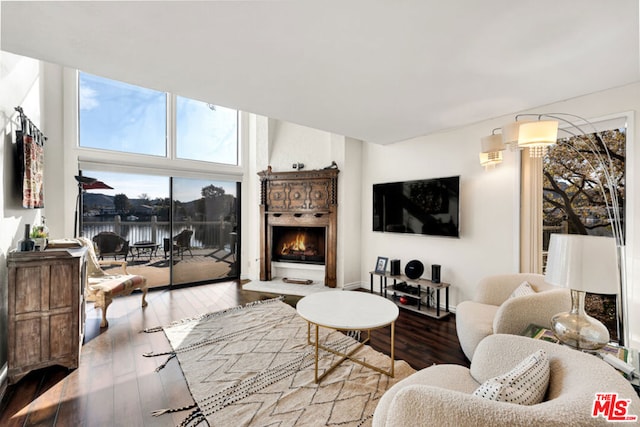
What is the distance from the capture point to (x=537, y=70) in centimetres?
209

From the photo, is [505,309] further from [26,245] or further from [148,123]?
[148,123]

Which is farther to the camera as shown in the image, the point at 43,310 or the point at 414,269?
the point at 414,269

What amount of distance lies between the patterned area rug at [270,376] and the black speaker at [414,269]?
1407mm

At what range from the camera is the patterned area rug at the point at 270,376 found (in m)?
1.74

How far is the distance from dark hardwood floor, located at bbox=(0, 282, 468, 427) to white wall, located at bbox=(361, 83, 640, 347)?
31.5 inches

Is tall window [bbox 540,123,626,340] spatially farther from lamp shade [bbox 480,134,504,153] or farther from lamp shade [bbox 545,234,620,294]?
lamp shade [bbox 545,234,620,294]

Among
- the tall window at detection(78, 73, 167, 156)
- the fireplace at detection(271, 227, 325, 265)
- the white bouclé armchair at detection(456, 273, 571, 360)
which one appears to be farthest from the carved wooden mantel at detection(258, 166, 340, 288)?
the white bouclé armchair at detection(456, 273, 571, 360)

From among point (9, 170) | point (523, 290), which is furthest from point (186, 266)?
point (523, 290)

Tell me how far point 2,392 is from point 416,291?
4057 mm

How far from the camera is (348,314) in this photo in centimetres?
219

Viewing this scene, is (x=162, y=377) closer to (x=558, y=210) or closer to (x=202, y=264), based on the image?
(x=202, y=264)

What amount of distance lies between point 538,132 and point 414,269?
2202 mm

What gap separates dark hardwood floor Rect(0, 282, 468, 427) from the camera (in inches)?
68.8

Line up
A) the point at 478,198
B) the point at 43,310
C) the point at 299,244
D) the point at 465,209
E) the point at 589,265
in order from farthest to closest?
the point at 299,244 → the point at 465,209 → the point at 478,198 → the point at 43,310 → the point at 589,265
